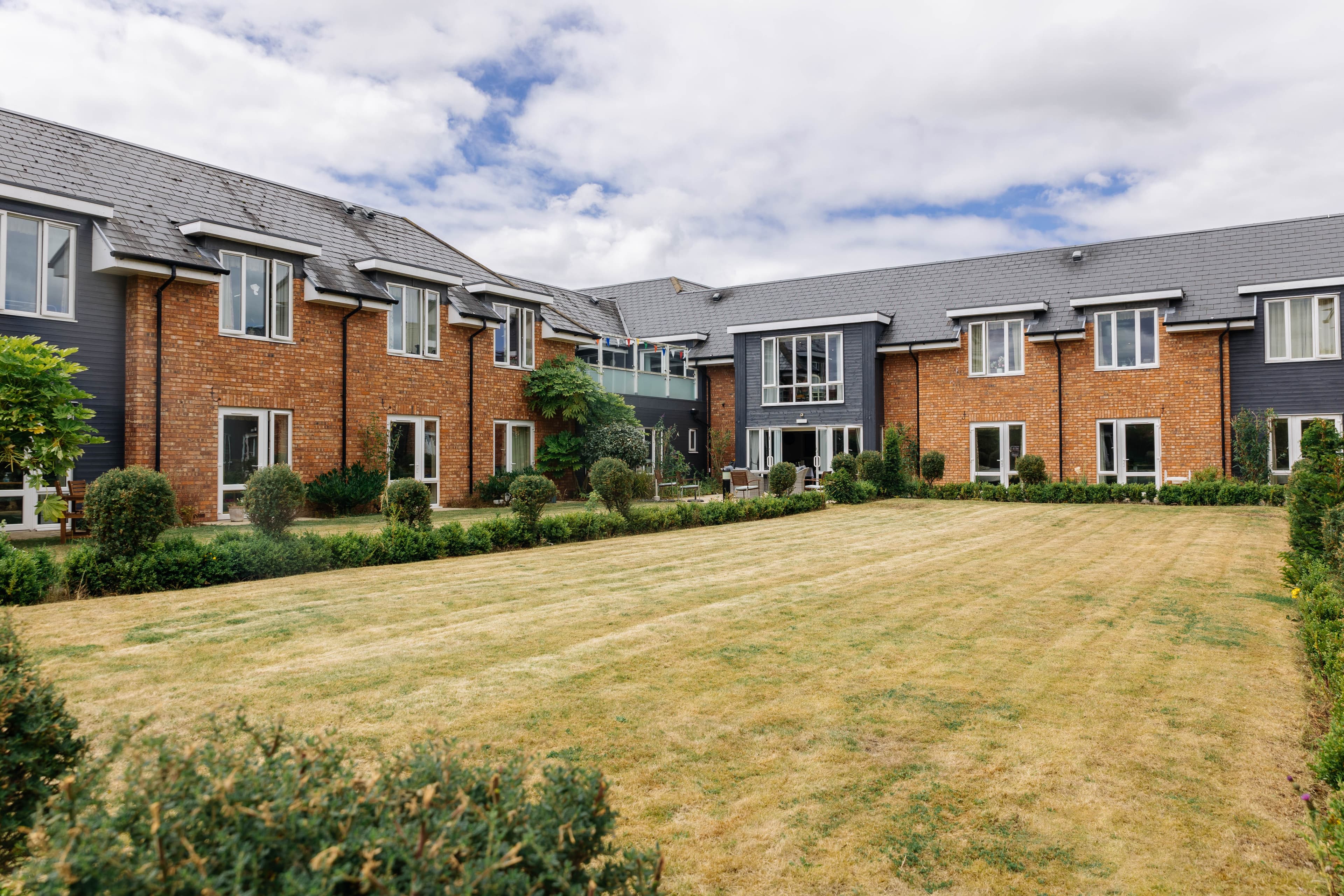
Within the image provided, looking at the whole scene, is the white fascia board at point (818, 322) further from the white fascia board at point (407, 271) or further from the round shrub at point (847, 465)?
the white fascia board at point (407, 271)

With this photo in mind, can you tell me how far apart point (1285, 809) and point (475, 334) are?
19.4 m

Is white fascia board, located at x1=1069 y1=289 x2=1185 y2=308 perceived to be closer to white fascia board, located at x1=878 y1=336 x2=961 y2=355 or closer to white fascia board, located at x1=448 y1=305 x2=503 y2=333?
white fascia board, located at x1=878 y1=336 x2=961 y2=355

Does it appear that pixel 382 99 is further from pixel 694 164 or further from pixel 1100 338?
pixel 1100 338

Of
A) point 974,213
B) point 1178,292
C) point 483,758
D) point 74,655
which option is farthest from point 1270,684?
point 974,213

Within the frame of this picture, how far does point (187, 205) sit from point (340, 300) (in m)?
3.40

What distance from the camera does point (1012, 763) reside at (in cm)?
387

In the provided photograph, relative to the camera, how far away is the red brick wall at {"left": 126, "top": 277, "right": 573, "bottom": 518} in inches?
559

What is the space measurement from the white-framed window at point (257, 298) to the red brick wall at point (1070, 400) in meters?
18.3

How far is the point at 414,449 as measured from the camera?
19031 mm

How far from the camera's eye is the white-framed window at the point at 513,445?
21406 mm

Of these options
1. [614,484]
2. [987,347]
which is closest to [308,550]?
[614,484]

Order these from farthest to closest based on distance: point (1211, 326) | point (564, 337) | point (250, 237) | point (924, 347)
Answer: point (924, 347)
point (564, 337)
point (1211, 326)
point (250, 237)

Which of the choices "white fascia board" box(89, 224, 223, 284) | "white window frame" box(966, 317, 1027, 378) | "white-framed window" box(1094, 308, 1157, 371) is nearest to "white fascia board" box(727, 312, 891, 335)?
"white window frame" box(966, 317, 1027, 378)

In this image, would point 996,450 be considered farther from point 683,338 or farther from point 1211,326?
point 683,338
